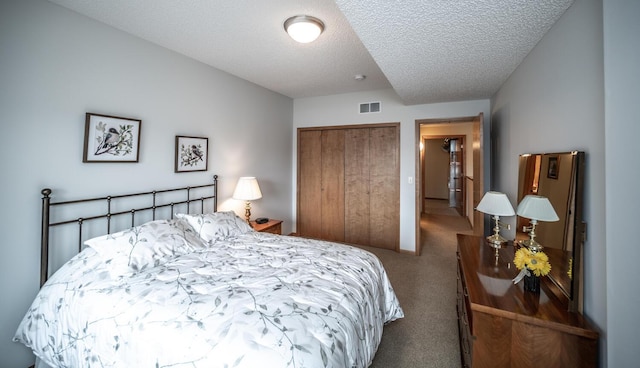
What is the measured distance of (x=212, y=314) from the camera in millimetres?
1265

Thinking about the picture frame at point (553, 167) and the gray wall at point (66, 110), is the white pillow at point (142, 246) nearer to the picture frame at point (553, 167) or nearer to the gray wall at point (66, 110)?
the gray wall at point (66, 110)

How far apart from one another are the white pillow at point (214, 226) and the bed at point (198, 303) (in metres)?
0.11

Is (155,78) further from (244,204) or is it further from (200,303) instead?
(200,303)

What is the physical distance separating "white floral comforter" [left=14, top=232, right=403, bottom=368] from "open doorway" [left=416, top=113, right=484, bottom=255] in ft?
7.40

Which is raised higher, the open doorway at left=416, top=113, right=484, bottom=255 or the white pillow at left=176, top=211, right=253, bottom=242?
the open doorway at left=416, top=113, right=484, bottom=255

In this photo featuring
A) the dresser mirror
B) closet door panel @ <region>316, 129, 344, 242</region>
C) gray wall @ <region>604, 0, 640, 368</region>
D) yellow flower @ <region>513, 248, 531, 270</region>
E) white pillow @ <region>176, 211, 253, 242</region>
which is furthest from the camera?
closet door panel @ <region>316, 129, 344, 242</region>

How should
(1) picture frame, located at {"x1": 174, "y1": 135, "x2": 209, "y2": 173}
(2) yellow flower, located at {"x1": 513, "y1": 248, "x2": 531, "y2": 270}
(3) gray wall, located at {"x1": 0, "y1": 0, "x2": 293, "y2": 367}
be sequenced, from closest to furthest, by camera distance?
1. (2) yellow flower, located at {"x1": 513, "y1": 248, "x2": 531, "y2": 270}
2. (3) gray wall, located at {"x1": 0, "y1": 0, "x2": 293, "y2": 367}
3. (1) picture frame, located at {"x1": 174, "y1": 135, "x2": 209, "y2": 173}

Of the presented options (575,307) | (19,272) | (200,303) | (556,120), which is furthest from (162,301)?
(556,120)

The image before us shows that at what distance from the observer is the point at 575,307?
1.21 meters

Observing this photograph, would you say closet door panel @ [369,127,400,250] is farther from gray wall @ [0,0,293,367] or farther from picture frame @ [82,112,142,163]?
picture frame @ [82,112,142,163]

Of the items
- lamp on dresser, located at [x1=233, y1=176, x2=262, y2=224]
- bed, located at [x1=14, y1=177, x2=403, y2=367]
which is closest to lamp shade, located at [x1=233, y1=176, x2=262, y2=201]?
lamp on dresser, located at [x1=233, y1=176, x2=262, y2=224]

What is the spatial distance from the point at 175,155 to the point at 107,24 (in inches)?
49.2

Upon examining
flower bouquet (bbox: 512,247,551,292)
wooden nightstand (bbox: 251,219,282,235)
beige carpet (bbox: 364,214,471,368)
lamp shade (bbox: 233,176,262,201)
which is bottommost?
beige carpet (bbox: 364,214,471,368)

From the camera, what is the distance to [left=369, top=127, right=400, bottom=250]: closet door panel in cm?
419
